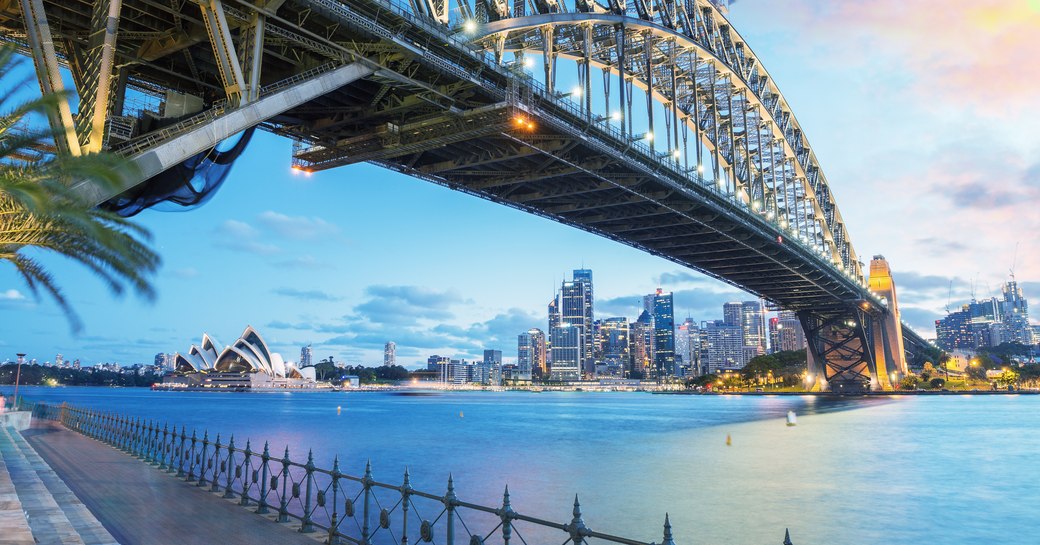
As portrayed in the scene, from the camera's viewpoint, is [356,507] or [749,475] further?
[749,475]

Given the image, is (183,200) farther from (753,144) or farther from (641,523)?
(753,144)

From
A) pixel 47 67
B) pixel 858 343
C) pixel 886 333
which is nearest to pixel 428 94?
pixel 47 67

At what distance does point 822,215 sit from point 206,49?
253 ft

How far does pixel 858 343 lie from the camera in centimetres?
10550

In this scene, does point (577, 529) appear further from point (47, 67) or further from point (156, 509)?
point (47, 67)

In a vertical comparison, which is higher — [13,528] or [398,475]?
[13,528]

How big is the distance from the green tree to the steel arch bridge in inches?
54.1

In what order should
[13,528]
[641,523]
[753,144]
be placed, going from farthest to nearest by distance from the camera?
[753,144] → [641,523] → [13,528]

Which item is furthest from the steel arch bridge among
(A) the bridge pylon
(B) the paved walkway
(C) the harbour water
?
(A) the bridge pylon

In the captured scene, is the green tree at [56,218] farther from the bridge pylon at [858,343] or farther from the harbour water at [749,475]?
the bridge pylon at [858,343]

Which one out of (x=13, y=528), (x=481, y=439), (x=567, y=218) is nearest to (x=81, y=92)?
(x=13, y=528)

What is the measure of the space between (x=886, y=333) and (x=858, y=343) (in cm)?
599

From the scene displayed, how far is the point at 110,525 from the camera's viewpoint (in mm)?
11297

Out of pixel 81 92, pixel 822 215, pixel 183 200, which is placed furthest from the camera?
pixel 822 215
